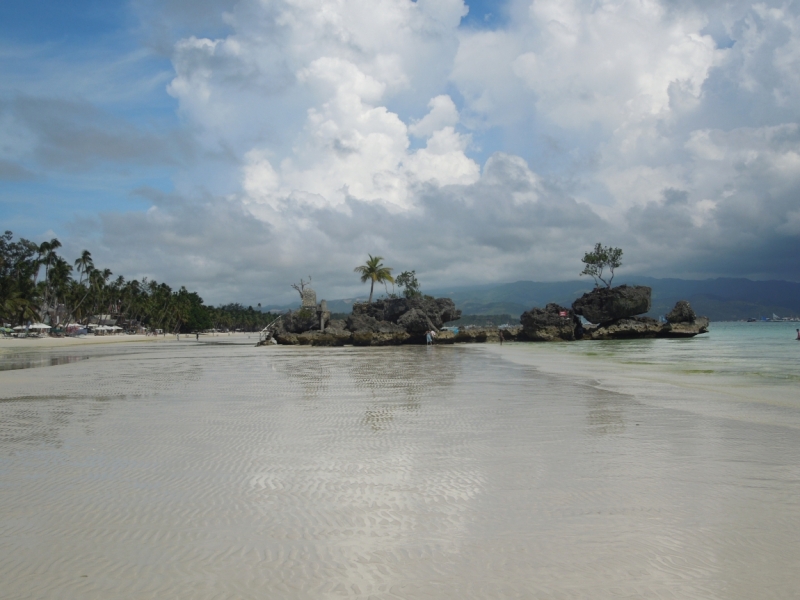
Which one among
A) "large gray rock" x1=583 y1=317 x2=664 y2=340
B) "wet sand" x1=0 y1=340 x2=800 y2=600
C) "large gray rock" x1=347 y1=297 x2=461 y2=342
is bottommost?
"wet sand" x1=0 y1=340 x2=800 y2=600

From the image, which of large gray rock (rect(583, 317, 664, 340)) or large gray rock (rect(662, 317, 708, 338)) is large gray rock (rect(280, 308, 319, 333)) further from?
large gray rock (rect(662, 317, 708, 338))

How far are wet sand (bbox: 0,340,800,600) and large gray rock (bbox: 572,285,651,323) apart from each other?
188ft

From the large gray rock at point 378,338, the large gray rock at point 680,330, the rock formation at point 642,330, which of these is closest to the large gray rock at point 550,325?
the rock formation at point 642,330

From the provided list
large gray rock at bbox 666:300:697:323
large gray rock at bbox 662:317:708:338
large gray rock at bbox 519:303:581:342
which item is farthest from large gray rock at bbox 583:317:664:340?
large gray rock at bbox 666:300:697:323

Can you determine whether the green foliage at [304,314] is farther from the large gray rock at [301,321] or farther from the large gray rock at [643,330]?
the large gray rock at [643,330]

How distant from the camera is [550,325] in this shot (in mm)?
64312

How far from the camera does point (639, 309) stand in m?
67.1

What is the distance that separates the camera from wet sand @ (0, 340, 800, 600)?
4.22m

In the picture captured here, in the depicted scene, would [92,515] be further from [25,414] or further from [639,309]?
[639,309]

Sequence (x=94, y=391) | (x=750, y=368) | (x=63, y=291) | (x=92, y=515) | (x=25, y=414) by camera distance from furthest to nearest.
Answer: (x=63, y=291) → (x=750, y=368) → (x=94, y=391) → (x=25, y=414) → (x=92, y=515)

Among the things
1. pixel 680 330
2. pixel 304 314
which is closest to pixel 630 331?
pixel 680 330

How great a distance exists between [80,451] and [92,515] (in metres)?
3.41

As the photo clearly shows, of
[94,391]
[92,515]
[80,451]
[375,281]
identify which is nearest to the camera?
[92,515]

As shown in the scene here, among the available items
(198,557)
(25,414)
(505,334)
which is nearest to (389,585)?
Answer: (198,557)
